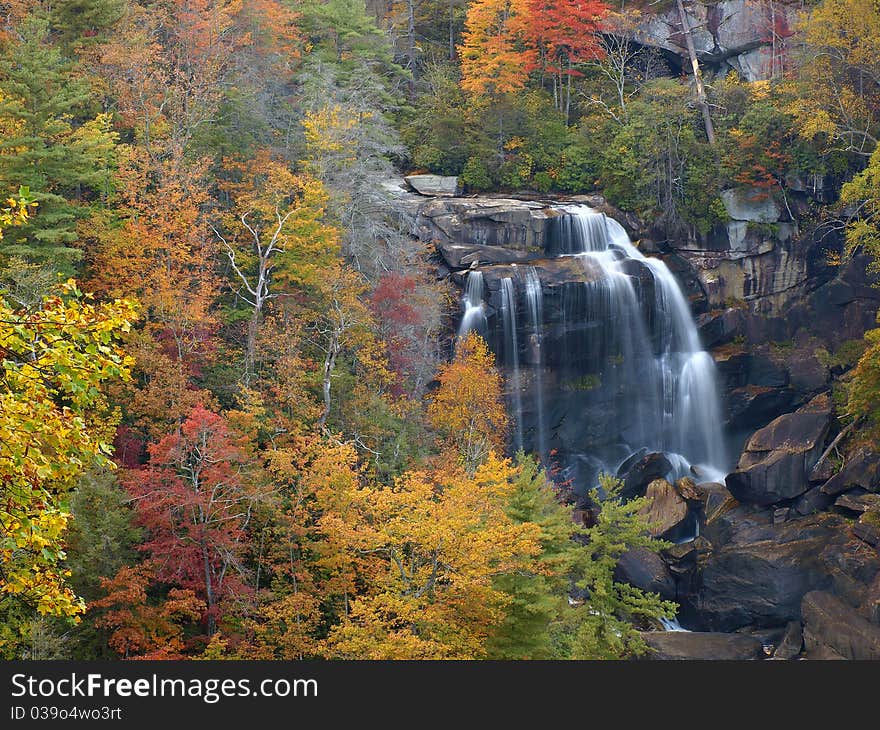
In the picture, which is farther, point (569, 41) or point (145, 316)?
point (569, 41)

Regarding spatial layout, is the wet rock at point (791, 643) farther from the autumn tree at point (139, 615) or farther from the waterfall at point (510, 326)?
the autumn tree at point (139, 615)

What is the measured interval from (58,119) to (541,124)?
2439 cm

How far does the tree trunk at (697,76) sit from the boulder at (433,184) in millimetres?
12517

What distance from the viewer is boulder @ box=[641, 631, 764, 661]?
2569 centimetres

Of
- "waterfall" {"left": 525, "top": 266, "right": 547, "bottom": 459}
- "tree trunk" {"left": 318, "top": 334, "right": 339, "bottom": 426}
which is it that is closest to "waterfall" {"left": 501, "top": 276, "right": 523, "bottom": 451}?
"waterfall" {"left": 525, "top": 266, "right": 547, "bottom": 459}

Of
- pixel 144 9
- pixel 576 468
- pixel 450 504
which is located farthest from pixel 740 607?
pixel 144 9

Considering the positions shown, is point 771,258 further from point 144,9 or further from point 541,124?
point 144,9

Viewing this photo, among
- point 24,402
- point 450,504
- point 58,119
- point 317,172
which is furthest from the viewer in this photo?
point 317,172

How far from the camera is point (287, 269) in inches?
1137

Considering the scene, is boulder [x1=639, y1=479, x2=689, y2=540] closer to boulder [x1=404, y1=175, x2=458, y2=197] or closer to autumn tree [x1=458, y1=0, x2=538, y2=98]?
boulder [x1=404, y1=175, x2=458, y2=197]

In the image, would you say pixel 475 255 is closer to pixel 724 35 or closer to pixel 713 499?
pixel 713 499

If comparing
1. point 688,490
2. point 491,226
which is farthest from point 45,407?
point 491,226

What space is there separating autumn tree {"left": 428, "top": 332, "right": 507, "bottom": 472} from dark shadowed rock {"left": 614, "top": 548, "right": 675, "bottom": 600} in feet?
19.5

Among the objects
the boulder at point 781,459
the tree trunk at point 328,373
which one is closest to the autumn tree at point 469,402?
the tree trunk at point 328,373
